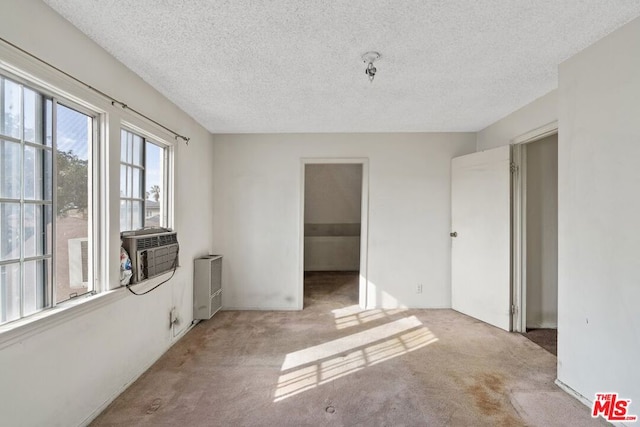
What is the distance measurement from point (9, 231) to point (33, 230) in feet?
0.41

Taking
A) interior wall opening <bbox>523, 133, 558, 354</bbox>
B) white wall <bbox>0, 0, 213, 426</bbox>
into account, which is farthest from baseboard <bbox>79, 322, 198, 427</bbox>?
interior wall opening <bbox>523, 133, 558, 354</bbox>

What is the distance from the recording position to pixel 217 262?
3.62m

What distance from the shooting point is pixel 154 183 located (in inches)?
106

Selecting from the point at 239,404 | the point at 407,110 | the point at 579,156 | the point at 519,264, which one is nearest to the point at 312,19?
the point at 407,110

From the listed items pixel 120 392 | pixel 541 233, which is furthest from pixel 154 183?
pixel 541 233

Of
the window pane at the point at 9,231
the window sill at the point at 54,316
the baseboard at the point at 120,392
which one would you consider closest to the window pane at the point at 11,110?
the window pane at the point at 9,231

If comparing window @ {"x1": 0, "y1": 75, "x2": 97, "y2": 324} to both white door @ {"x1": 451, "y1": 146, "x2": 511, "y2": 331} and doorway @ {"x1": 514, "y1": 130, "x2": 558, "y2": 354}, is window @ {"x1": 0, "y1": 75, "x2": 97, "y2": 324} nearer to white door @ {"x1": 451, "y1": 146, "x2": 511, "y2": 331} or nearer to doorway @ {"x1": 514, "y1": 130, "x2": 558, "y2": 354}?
white door @ {"x1": 451, "y1": 146, "x2": 511, "y2": 331}

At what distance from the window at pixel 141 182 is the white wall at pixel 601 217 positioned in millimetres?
3250

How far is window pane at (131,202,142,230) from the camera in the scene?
237cm

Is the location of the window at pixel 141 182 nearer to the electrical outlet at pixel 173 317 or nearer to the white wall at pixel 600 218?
the electrical outlet at pixel 173 317

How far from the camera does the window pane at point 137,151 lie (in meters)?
2.40

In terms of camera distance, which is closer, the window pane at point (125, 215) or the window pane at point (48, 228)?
the window pane at point (48, 228)

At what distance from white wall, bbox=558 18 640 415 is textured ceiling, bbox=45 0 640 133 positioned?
214 millimetres

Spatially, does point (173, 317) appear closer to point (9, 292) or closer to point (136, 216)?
point (136, 216)
